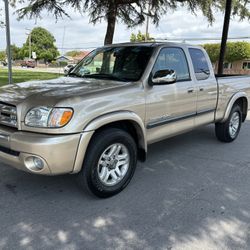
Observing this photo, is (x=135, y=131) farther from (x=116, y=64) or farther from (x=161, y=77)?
(x=116, y=64)

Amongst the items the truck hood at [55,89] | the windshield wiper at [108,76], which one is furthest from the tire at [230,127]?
the truck hood at [55,89]

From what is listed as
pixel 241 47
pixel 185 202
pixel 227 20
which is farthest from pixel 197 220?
pixel 241 47

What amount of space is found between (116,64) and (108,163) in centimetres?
161

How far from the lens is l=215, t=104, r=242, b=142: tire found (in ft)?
20.4

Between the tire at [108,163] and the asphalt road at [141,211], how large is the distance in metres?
0.16

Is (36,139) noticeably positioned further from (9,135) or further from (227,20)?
(227,20)

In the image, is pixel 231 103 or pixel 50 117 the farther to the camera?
pixel 231 103

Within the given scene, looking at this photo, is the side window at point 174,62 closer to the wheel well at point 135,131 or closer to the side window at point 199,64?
the side window at point 199,64

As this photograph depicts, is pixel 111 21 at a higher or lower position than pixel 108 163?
higher

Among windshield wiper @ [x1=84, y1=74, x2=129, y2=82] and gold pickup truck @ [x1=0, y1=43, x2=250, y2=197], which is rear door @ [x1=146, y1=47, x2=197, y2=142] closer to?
gold pickup truck @ [x1=0, y1=43, x2=250, y2=197]

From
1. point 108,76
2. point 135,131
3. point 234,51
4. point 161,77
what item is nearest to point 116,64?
point 108,76

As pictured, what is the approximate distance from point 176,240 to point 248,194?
150 centimetres

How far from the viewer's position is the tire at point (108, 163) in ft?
11.6

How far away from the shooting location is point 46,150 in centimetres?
317
